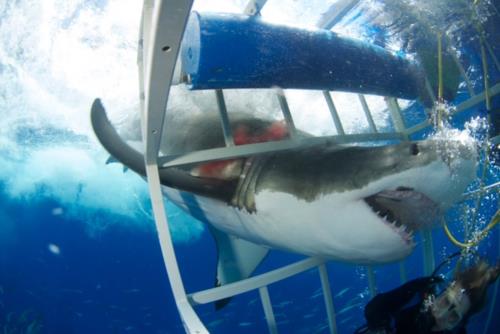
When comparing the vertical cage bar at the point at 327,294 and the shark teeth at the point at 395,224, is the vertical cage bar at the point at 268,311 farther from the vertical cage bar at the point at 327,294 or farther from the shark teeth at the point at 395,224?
the shark teeth at the point at 395,224

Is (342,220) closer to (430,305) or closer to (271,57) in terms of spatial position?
(271,57)

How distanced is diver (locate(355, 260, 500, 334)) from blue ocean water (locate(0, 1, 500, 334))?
1.11m

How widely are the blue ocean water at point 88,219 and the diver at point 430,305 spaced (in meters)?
1.11

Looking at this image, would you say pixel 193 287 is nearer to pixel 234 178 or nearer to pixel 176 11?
pixel 234 178

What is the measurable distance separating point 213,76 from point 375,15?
3689 millimetres

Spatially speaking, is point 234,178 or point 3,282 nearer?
point 234,178

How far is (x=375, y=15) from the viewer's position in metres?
4.92

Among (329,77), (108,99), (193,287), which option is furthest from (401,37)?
(193,287)

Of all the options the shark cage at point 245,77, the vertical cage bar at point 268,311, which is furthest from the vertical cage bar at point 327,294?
the vertical cage bar at point 268,311

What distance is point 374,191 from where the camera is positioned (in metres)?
2.09

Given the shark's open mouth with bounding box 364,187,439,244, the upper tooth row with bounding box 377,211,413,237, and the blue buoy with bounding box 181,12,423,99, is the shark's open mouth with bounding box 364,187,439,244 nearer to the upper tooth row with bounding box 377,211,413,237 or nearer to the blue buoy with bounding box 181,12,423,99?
the upper tooth row with bounding box 377,211,413,237

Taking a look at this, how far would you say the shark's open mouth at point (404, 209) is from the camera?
2.14m

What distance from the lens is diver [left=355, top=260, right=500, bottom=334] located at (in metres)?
2.89

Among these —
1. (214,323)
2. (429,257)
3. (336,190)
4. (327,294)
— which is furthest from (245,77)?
(214,323)
